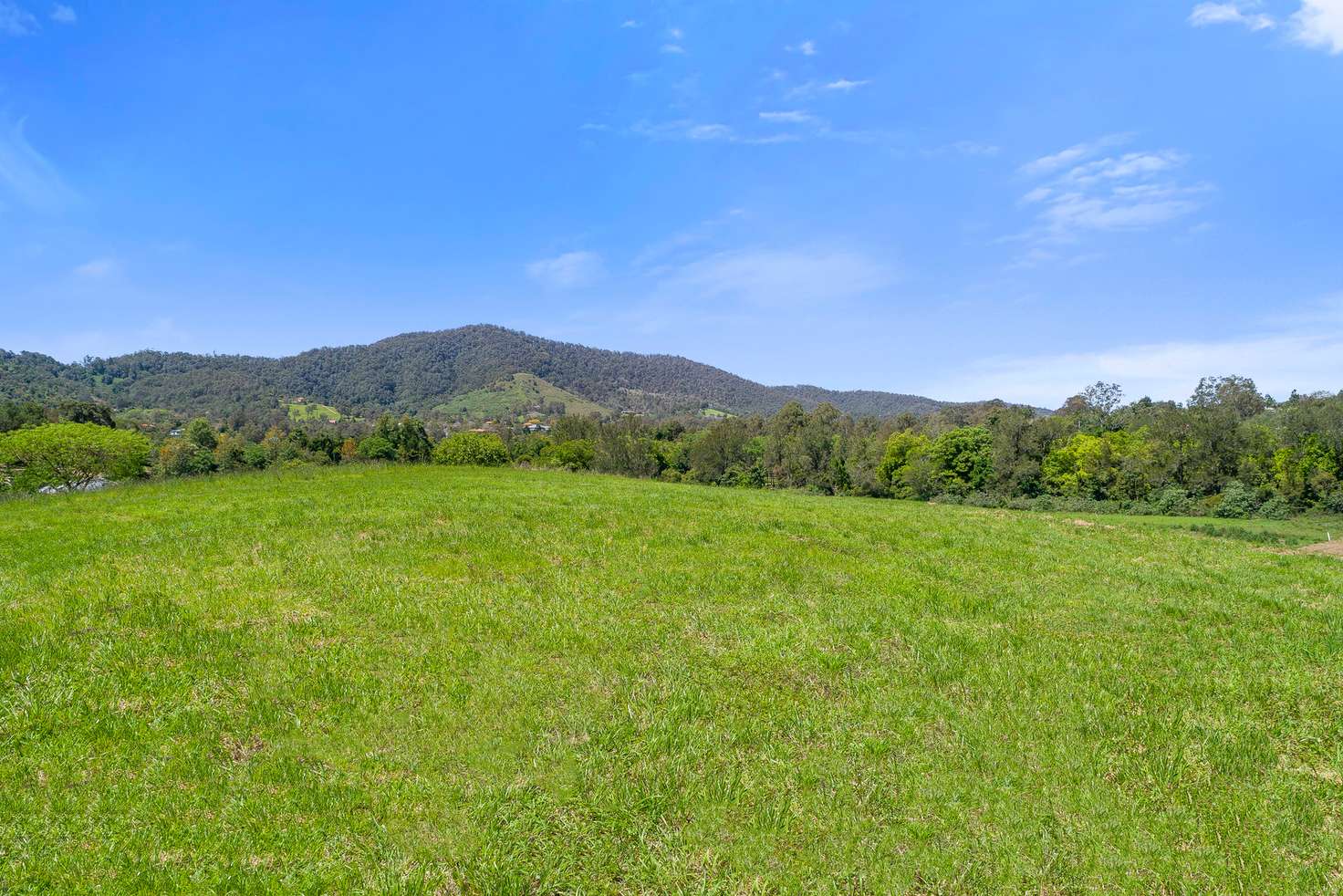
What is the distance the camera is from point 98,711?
7.04 metres

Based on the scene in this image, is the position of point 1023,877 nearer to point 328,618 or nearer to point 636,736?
point 636,736

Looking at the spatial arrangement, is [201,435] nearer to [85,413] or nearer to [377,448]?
[85,413]

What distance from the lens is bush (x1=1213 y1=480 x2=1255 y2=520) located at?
60.6 metres

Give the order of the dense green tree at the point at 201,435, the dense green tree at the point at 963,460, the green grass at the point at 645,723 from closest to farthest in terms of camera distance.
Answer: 1. the green grass at the point at 645,723
2. the dense green tree at the point at 963,460
3. the dense green tree at the point at 201,435

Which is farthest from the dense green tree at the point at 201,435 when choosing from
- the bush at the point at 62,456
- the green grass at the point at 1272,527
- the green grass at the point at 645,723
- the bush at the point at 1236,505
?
the bush at the point at 1236,505

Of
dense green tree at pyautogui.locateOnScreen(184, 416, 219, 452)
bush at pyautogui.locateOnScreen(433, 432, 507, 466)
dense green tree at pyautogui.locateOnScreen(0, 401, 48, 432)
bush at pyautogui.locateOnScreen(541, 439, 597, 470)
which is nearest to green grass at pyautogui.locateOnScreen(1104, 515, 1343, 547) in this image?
bush at pyautogui.locateOnScreen(541, 439, 597, 470)

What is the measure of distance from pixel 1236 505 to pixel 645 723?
7918cm

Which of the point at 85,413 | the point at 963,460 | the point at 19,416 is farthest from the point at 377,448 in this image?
the point at 963,460

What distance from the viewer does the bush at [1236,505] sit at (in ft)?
199

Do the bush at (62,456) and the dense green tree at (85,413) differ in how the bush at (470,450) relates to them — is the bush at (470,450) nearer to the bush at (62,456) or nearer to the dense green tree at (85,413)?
the bush at (62,456)

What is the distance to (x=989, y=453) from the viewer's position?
83.1 metres

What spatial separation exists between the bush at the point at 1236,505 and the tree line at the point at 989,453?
164 mm

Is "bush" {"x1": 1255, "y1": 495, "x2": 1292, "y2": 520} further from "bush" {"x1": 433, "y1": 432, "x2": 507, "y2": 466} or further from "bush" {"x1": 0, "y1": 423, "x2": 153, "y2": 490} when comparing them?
"bush" {"x1": 0, "y1": 423, "x2": 153, "y2": 490}

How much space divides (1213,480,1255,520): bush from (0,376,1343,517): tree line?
0.54 ft
